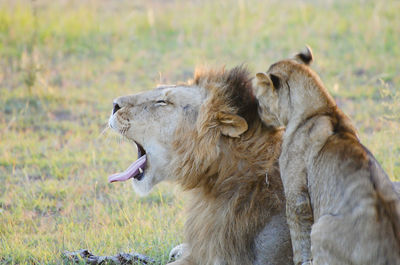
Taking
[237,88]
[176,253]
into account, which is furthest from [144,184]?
[237,88]

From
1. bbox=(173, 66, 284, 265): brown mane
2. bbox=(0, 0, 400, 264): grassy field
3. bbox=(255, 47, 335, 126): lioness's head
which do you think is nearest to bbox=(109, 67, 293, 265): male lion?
bbox=(173, 66, 284, 265): brown mane

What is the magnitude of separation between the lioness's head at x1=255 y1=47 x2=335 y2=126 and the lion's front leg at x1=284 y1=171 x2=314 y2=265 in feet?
1.15

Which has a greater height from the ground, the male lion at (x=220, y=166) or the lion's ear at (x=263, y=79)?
the lion's ear at (x=263, y=79)

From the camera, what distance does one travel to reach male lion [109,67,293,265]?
3254mm

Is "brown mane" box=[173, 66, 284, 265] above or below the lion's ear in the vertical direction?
below

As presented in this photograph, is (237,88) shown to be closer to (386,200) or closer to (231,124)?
(231,124)

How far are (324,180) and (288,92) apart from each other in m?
0.55

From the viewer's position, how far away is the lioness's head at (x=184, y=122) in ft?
11.1

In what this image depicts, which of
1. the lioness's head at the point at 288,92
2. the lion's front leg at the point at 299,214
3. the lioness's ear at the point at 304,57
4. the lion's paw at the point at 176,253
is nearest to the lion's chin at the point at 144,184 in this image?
the lion's paw at the point at 176,253

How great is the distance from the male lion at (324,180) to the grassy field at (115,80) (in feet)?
3.54

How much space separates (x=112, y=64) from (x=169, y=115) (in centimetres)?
487

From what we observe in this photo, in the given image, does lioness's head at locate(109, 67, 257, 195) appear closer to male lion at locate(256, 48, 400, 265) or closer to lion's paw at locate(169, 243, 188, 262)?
male lion at locate(256, 48, 400, 265)

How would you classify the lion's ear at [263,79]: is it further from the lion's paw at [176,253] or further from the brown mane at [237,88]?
the lion's paw at [176,253]

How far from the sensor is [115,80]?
788 centimetres
